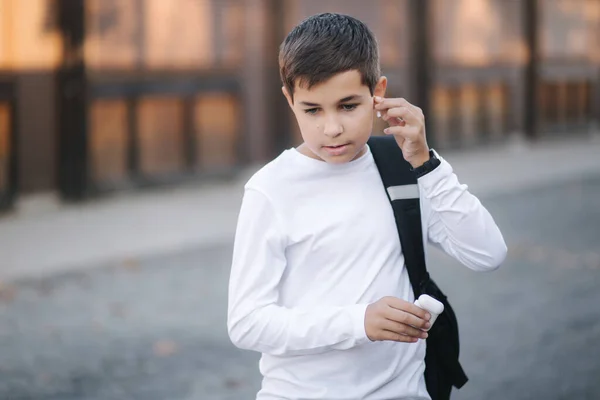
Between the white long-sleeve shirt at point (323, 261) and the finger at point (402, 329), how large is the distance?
11cm

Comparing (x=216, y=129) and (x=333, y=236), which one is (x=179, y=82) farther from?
(x=333, y=236)

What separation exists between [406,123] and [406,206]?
21cm

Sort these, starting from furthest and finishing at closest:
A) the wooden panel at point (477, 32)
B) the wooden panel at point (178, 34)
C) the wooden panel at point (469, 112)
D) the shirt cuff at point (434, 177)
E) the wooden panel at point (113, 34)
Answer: the wooden panel at point (469, 112) → the wooden panel at point (477, 32) → the wooden panel at point (178, 34) → the wooden panel at point (113, 34) → the shirt cuff at point (434, 177)

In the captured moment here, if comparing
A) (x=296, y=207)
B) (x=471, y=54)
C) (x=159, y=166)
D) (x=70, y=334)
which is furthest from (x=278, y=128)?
(x=296, y=207)

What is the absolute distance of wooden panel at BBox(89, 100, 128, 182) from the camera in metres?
13.7

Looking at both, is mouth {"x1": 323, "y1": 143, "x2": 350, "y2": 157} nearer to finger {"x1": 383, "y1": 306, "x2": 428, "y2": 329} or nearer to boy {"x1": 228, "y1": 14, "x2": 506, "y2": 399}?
boy {"x1": 228, "y1": 14, "x2": 506, "y2": 399}

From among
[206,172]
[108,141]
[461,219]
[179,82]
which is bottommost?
[206,172]

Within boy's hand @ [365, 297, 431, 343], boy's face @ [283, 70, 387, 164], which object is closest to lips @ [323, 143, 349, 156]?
boy's face @ [283, 70, 387, 164]

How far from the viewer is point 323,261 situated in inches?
89.8

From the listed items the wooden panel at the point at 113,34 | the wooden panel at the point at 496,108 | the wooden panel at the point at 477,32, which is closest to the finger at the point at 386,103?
the wooden panel at the point at 113,34

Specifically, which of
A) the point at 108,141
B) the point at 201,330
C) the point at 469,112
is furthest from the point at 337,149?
the point at 469,112

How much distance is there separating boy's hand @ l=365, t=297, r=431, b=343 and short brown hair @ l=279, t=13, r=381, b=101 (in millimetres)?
473

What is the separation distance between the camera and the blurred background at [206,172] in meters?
5.97

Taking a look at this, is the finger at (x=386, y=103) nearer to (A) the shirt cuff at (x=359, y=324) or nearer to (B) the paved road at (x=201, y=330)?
(A) the shirt cuff at (x=359, y=324)
